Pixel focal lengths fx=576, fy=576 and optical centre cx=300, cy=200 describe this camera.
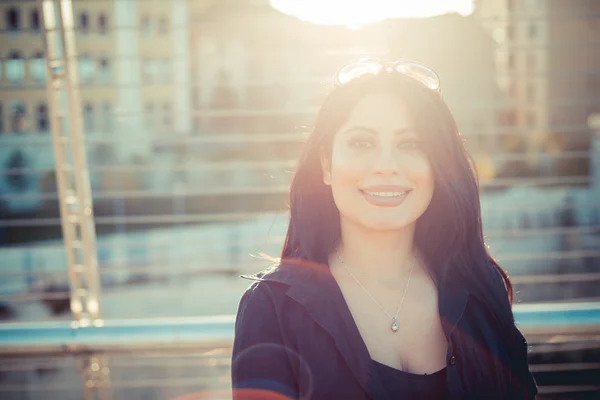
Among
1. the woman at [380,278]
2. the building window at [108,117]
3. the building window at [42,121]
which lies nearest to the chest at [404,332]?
the woman at [380,278]

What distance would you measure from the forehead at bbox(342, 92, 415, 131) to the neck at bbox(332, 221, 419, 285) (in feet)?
0.59

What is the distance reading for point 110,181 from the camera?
10.9 m

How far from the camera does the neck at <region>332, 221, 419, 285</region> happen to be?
0.99m

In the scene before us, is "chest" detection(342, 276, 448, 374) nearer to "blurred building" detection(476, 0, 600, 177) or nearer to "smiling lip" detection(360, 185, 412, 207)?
"smiling lip" detection(360, 185, 412, 207)

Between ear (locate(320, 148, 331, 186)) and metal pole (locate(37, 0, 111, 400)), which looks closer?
ear (locate(320, 148, 331, 186))

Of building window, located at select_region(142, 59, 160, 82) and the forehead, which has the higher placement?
building window, located at select_region(142, 59, 160, 82)

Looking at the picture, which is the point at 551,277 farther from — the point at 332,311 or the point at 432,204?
the point at 332,311

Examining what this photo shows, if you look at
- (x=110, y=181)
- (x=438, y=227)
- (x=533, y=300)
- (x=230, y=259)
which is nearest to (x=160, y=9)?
(x=110, y=181)

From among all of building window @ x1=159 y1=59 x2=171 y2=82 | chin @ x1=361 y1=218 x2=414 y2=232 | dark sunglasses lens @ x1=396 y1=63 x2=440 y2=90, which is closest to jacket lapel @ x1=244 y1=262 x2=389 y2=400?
chin @ x1=361 y1=218 x2=414 y2=232

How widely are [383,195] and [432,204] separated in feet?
0.63

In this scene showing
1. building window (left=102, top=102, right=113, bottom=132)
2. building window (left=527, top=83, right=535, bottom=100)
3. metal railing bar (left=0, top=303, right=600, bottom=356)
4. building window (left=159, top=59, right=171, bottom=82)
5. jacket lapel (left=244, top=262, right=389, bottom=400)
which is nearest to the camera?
jacket lapel (left=244, top=262, right=389, bottom=400)

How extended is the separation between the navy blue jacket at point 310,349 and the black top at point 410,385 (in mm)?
22

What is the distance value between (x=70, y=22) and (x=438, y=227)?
1073 mm

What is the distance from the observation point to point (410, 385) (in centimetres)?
90
